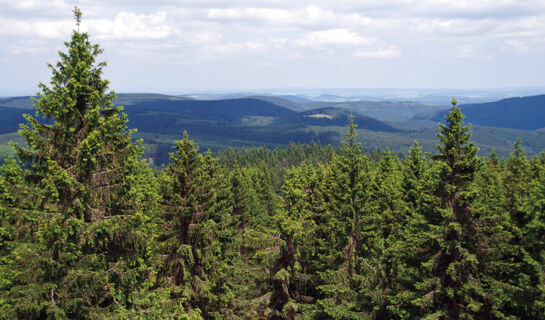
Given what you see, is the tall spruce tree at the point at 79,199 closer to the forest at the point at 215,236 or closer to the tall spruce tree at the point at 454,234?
the forest at the point at 215,236

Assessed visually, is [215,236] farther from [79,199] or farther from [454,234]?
[454,234]

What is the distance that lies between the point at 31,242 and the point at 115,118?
4.86m

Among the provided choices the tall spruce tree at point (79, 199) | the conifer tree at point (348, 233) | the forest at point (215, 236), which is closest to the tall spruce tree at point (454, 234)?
the forest at point (215, 236)

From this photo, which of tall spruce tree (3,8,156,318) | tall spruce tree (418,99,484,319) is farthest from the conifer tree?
tall spruce tree (3,8,156,318)

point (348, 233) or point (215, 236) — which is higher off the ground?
point (215, 236)

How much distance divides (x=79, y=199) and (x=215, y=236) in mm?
9013

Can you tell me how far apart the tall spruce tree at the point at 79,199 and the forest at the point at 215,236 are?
0.16 ft

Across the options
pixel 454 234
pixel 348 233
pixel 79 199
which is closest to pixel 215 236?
pixel 348 233

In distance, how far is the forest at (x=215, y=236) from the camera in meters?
11.5

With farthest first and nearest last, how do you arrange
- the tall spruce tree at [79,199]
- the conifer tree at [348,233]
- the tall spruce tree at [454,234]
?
the conifer tree at [348,233] < the tall spruce tree at [454,234] < the tall spruce tree at [79,199]

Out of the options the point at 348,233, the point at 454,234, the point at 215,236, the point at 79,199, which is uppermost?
the point at 79,199

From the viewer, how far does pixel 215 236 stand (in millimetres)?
19734

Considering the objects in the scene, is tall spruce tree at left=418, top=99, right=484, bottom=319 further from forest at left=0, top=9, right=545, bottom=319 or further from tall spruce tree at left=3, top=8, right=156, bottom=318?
tall spruce tree at left=3, top=8, right=156, bottom=318

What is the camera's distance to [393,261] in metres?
20.0
